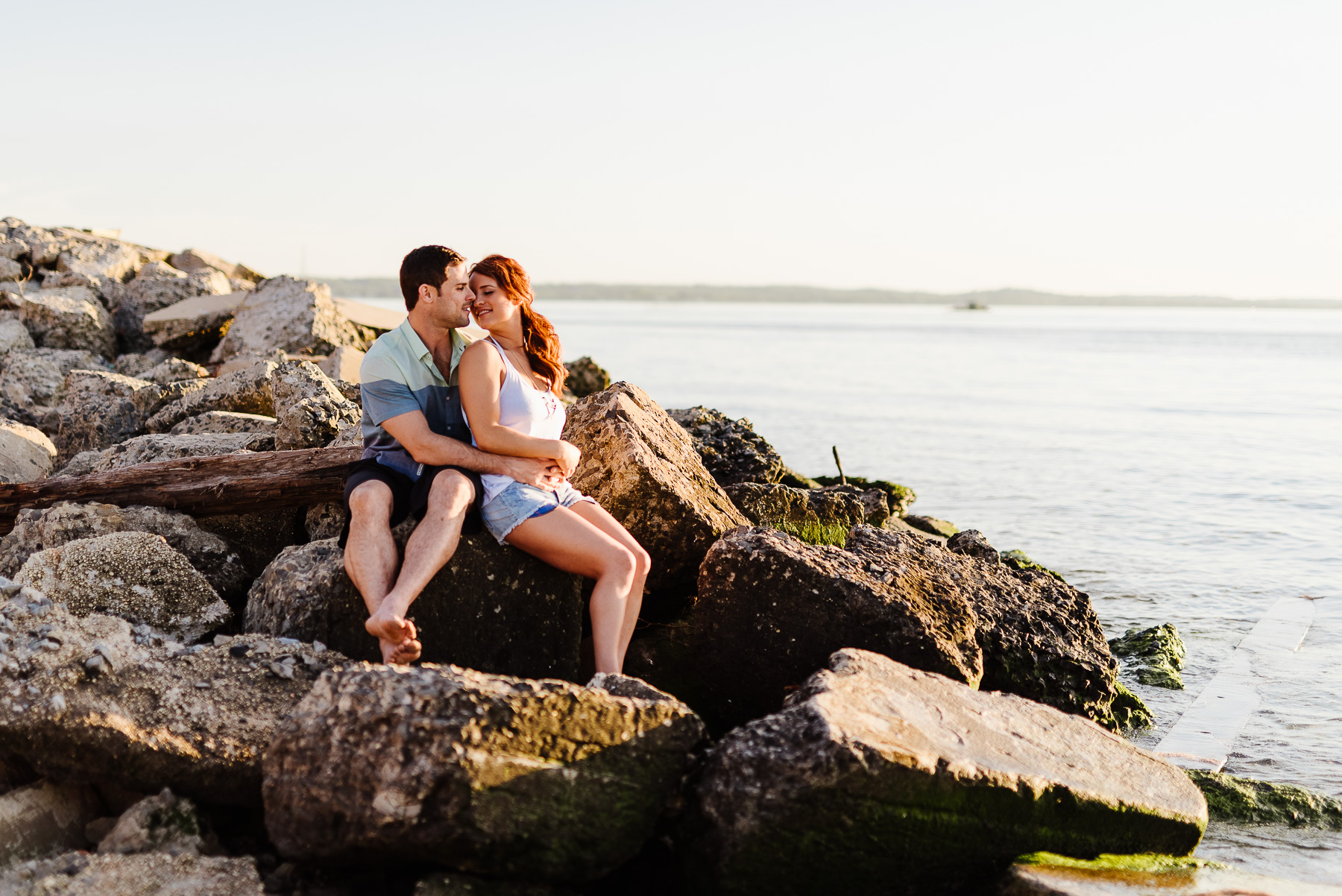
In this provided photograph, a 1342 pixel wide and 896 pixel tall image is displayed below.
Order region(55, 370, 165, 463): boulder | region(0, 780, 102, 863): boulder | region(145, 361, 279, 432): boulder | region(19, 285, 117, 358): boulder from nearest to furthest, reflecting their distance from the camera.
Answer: region(0, 780, 102, 863): boulder
region(145, 361, 279, 432): boulder
region(55, 370, 165, 463): boulder
region(19, 285, 117, 358): boulder

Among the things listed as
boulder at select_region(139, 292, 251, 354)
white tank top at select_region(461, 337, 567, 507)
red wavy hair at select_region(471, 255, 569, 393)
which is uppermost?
red wavy hair at select_region(471, 255, 569, 393)

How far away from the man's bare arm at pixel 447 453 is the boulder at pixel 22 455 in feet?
13.5

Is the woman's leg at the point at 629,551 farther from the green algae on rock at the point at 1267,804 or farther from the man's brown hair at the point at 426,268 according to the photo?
the green algae on rock at the point at 1267,804

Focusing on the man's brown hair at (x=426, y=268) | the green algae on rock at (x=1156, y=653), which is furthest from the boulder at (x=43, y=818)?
the green algae on rock at (x=1156, y=653)

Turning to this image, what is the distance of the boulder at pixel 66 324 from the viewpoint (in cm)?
1238

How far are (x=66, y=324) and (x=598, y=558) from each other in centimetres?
1041

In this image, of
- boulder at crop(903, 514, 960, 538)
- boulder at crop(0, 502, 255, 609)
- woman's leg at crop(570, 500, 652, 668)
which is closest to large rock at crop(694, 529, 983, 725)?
woman's leg at crop(570, 500, 652, 668)

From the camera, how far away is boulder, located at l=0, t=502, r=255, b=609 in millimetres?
5484

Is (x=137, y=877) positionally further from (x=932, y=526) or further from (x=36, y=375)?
(x=36, y=375)

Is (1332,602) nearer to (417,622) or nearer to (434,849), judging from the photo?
(417,622)

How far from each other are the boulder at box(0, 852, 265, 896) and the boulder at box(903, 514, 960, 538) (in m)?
7.99

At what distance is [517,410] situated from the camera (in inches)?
191

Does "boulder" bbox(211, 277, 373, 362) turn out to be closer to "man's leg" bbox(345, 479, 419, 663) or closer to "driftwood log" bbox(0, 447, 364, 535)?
"driftwood log" bbox(0, 447, 364, 535)

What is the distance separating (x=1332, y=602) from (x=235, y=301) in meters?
11.7
